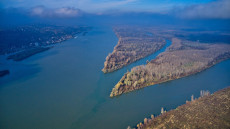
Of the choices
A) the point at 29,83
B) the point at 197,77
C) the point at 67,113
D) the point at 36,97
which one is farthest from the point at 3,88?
the point at 197,77

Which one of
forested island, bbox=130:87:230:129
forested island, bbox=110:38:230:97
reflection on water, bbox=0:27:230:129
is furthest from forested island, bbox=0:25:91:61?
forested island, bbox=130:87:230:129

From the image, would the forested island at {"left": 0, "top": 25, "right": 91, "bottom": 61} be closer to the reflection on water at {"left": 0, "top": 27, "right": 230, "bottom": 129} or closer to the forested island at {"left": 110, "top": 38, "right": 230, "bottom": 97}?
the reflection on water at {"left": 0, "top": 27, "right": 230, "bottom": 129}

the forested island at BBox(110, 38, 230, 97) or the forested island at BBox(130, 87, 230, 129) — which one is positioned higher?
the forested island at BBox(110, 38, 230, 97)

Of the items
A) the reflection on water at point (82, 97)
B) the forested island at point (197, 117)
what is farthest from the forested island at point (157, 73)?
the forested island at point (197, 117)

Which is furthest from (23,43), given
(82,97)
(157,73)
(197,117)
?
(197,117)

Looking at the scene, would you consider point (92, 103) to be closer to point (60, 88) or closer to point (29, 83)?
point (60, 88)

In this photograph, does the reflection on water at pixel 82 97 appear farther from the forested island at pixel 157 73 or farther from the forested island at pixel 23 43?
the forested island at pixel 23 43

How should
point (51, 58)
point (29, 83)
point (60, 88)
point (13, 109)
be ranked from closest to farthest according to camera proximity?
point (13, 109) < point (60, 88) < point (29, 83) < point (51, 58)
